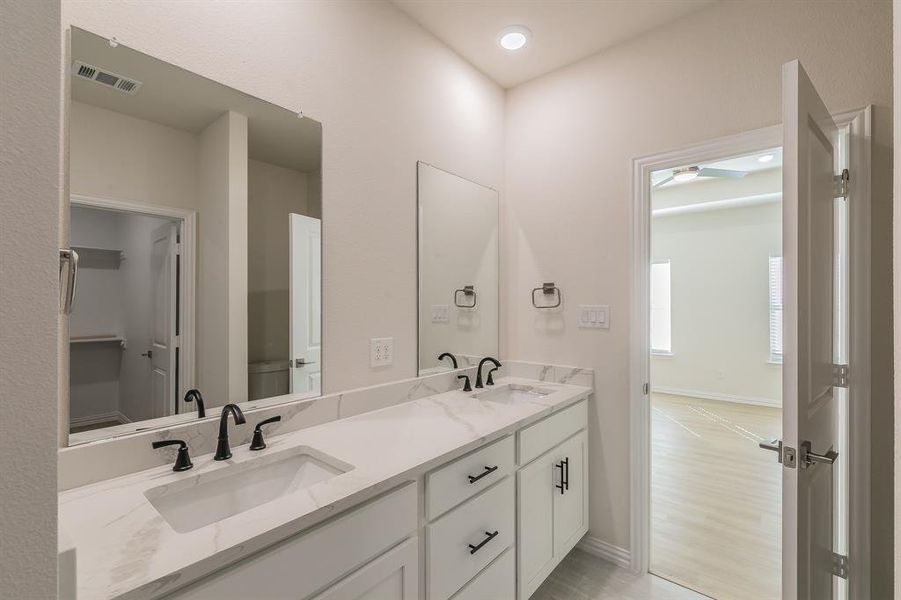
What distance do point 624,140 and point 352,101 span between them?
140cm

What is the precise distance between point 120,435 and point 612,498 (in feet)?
7.14

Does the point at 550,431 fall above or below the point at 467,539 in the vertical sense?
above

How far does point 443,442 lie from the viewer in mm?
1385

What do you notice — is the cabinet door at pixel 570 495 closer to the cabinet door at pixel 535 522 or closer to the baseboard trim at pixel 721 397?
the cabinet door at pixel 535 522

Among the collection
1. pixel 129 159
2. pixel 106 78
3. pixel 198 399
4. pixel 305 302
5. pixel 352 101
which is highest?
pixel 352 101

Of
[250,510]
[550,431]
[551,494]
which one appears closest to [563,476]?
[551,494]

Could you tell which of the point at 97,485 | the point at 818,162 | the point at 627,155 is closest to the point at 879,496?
the point at 818,162

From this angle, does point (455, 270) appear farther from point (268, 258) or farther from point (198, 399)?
point (198, 399)

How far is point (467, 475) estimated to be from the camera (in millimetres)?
1404

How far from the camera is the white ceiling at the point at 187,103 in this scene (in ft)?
3.71

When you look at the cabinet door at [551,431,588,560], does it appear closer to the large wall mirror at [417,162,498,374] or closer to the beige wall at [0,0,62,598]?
the large wall mirror at [417,162,498,374]

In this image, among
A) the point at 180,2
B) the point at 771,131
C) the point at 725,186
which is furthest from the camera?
the point at 725,186

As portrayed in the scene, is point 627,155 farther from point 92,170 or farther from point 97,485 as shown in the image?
point 97,485

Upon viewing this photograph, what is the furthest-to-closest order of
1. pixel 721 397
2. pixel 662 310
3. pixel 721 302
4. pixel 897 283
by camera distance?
pixel 662 310 → pixel 721 302 → pixel 721 397 → pixel 897 283
